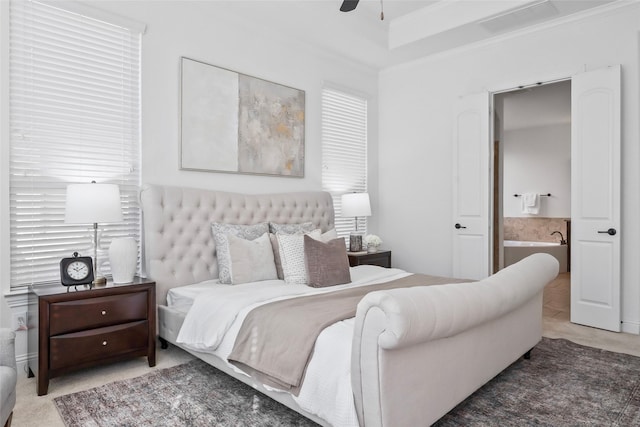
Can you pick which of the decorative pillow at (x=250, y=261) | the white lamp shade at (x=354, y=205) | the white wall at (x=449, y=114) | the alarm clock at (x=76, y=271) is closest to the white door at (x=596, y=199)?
the white wall at (x=449, y=114)

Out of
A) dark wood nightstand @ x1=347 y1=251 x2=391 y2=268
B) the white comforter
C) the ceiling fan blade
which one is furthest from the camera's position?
dark wood nightstand @ x1=347 y1=251 x2=391 y2=268

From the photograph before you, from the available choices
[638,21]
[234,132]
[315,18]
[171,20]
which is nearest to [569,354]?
[638,21]

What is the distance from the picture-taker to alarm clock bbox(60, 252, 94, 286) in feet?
8.63

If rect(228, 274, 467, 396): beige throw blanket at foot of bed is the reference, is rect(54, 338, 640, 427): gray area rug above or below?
below

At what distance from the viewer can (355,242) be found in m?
4.71

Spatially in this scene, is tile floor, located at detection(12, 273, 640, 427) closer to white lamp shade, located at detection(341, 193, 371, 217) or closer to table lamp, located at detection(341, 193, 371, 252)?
table lamp, located at detection(341, 193, 371, 252)

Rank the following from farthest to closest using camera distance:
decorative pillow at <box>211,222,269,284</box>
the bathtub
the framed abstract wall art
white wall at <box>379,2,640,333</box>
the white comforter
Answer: the bathtub
white wall at <box>379,2,640,333</box>
the framed abstract wall art
decorative pillow at <box>211,222,269,284</box>
the white comforter

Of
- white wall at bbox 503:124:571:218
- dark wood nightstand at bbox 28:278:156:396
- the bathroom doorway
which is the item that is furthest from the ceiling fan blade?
white wall at bbox 503:124:571:218

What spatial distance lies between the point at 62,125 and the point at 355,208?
2.86 meters

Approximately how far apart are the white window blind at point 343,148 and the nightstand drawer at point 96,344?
2633mm

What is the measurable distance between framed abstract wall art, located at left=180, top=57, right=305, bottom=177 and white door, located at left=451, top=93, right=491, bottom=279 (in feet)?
5.79

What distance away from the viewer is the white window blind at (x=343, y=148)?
485 cm

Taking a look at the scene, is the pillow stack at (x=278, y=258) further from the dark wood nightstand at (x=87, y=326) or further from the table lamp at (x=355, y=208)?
the table lamp at (x=355, y=208)

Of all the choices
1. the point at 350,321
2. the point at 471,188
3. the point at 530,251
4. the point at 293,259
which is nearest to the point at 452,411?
the point at 350,321
